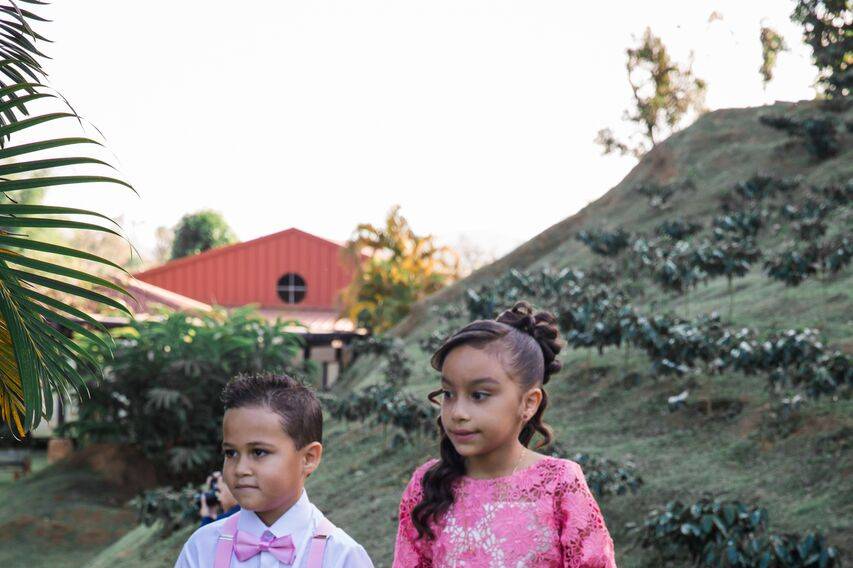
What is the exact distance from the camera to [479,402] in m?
2.43

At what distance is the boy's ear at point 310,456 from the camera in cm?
250

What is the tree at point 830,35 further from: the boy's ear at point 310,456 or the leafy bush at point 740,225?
the boy's ear at point 310,456

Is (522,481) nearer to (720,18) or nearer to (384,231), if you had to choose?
(384,231)

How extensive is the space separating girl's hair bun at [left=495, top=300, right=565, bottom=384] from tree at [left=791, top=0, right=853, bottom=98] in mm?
5948

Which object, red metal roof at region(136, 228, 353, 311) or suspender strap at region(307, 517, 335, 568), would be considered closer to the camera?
suspender strap at region(307, 517, 335, 568)

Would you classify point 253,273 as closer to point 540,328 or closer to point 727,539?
point 727,539

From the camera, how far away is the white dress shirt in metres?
2.43

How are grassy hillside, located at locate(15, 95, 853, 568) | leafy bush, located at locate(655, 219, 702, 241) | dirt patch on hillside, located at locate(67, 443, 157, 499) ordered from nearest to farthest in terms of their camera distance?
grassy hillside, located at locate(15, 95, 853, 568), leafy bush, located at locate(655, 219, 702, 241), dirt patch on hillside, located at locate(67, 443, 157, 499)

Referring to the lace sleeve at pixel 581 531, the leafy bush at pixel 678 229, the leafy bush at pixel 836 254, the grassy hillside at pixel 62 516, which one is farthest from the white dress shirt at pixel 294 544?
the leafy bush at pixel 678 229

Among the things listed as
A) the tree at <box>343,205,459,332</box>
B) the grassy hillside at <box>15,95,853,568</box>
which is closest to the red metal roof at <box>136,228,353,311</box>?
the tree at <box>343,205,459,332</box>

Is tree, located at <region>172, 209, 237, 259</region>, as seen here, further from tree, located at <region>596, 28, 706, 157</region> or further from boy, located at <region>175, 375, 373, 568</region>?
boy, located at <region>175, 375, 373, 568</region>

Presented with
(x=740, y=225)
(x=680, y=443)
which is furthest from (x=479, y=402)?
(x=740, y=225)

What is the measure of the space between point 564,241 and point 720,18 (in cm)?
1435

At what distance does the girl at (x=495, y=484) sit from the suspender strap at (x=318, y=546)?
0.19m
